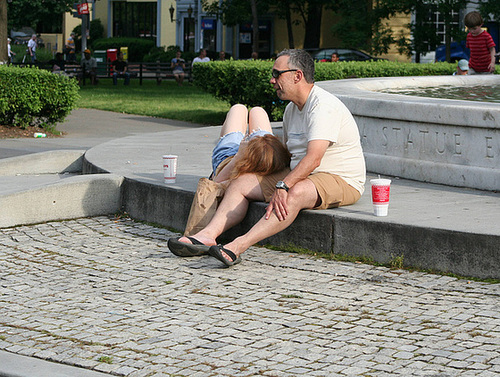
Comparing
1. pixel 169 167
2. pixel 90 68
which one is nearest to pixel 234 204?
pixel 169 167

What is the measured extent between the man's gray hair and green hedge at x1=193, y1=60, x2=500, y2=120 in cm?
1001

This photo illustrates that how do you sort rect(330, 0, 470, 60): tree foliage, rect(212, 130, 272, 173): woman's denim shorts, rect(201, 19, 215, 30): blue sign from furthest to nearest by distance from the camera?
1. rect(201, 19, 215, 30): blue sign
2. rect(330, 0, 470, 60): tree foliage
3. rect(212, 130, 272, 173): woman's denim shorts

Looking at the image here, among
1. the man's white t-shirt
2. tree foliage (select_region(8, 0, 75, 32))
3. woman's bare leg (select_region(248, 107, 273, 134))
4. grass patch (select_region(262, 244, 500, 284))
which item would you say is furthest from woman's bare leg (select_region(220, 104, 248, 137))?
tree foliage (select_region(8, 0, 75, 32))

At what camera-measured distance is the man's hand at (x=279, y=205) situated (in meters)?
6.04

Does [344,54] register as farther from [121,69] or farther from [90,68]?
[90,68]

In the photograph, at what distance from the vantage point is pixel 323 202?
6324 millimetres

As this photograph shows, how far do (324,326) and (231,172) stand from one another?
6.71ft

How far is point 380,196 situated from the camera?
6.13m

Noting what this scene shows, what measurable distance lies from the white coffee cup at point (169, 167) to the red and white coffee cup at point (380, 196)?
206 centimetres

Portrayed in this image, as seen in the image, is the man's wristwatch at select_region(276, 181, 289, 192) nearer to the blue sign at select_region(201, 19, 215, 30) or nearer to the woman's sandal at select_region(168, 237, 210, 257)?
the woman's sandal at select_region(168, 237, 210, 257)

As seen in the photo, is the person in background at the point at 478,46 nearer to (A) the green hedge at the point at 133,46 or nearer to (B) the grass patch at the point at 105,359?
(B) the grass patch at the point at 105,359

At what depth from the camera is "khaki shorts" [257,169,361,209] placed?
630 centimetres

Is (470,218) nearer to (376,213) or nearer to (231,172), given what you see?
(376,213)

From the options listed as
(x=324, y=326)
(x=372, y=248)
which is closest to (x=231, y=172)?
(x=372, y=248)
